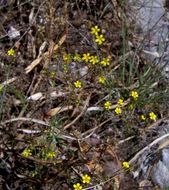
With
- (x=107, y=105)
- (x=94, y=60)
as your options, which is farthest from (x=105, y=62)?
(x=107, y=105)

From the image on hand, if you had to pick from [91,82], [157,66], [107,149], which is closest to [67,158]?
[107,149]

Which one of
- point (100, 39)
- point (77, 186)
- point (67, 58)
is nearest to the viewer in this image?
point (77, 186)

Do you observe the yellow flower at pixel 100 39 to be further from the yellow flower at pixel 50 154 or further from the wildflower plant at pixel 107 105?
the yellow flower at pixel 50 154

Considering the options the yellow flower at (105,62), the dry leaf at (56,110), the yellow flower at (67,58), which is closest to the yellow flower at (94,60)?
the yellow flower at (105,62)

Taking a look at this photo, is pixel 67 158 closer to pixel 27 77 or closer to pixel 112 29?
pixel 27 77

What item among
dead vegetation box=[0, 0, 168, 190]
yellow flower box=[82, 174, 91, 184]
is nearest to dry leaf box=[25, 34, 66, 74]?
dead vegetation box=[0, 0, 168, 190]

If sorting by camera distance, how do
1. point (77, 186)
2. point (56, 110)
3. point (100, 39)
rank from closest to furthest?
point (77, 186) < point (56, 110) < point (100, 39)

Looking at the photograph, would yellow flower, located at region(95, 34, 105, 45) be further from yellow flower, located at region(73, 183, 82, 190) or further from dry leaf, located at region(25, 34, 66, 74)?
yellow flower, located at region(73, 183, 82, 190)

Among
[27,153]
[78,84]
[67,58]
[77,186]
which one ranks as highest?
[67,58]

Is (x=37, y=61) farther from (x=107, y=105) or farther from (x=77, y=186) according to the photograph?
(x=77, y=186)

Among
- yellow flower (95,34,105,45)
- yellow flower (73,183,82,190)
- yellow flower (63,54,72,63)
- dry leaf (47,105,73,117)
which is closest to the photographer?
yellow flower (73,183,82,190)

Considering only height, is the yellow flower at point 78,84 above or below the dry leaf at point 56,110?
above

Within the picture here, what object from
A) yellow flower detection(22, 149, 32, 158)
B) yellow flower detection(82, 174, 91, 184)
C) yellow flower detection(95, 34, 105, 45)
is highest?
yellow flower detection(95, 34, 105, 45)
